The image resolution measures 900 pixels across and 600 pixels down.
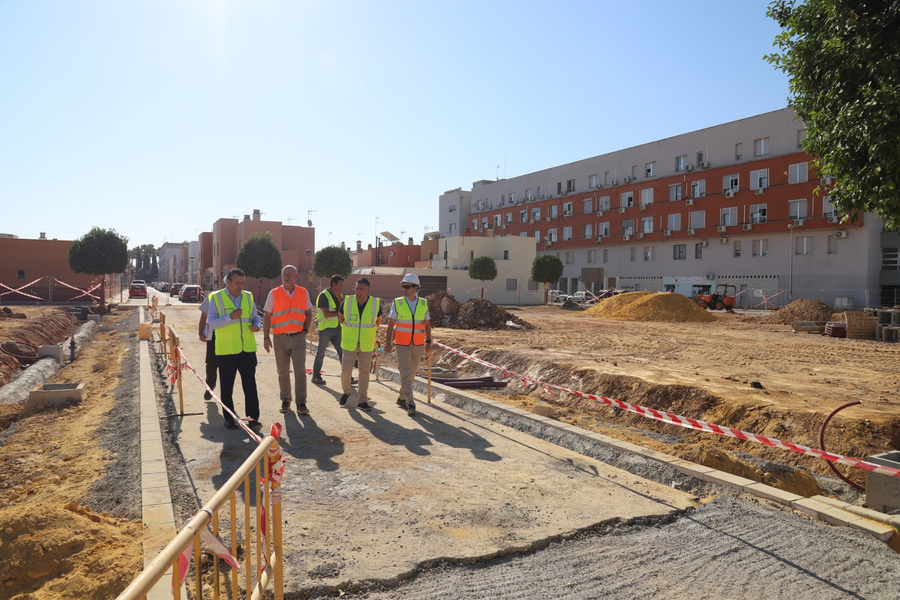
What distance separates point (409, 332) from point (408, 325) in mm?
97

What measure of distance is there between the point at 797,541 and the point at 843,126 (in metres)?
→ 5.48

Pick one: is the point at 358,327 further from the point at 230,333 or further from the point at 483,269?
the point at 483,269

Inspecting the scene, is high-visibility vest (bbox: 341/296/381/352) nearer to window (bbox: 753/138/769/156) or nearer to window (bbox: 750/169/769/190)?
window (bbox: 750/169/769/190)

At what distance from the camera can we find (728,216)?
45656mm

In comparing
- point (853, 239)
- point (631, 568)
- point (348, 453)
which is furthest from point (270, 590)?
point (853, 239)

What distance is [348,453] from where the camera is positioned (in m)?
6.54

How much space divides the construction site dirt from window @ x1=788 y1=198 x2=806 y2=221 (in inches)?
900

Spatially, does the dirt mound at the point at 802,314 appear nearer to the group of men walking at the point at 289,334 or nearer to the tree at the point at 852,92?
the tree at the point at 852,92

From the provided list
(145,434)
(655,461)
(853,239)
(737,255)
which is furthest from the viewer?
(737,255)

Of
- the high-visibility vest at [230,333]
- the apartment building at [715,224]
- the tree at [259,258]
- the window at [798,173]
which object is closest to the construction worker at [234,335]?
the high-visibility vest at [230,333]

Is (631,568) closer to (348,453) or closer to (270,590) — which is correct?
(270,590)

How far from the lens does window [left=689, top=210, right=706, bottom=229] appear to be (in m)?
47.5

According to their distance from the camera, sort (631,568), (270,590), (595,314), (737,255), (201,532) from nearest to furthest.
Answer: (201,532) < (270,590) < (631,568) < (595,314) < (737,255)

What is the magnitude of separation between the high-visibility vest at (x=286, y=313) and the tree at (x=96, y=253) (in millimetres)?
38355
